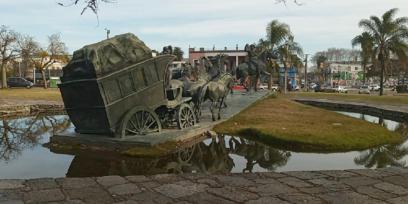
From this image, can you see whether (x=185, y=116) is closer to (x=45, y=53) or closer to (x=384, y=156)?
(x=384, y=156)

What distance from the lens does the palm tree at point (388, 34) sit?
3934 cm

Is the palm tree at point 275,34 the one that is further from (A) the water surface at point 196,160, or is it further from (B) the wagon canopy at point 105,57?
(B) the wagon canopy at point 105,57

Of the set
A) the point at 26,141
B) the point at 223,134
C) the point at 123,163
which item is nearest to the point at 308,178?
the point at 123,163

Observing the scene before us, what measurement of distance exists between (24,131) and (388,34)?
33572mm

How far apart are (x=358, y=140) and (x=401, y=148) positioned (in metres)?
1.36

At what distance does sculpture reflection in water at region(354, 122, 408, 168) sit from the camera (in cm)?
1137

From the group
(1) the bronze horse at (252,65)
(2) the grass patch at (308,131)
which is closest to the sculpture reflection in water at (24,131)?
(2) the grass patch at (308,131)

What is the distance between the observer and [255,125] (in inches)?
626

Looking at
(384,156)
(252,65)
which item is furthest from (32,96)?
(384,156)

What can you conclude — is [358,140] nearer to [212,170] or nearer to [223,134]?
[223,134]

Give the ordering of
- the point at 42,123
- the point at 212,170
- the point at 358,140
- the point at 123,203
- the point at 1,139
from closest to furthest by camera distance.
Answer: the point at 123,203, the point at 212,170, the point at 358,140, the point at 1,139, the point at 42,123

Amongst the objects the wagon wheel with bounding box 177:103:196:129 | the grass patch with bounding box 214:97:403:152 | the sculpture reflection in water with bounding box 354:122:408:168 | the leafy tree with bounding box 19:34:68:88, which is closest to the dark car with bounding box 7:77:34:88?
the leafy tree with bounding box 19:34:68:88

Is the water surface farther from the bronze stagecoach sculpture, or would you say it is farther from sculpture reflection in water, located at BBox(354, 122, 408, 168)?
the bronze stagecoach sculpture

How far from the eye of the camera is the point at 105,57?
35.9 feet
